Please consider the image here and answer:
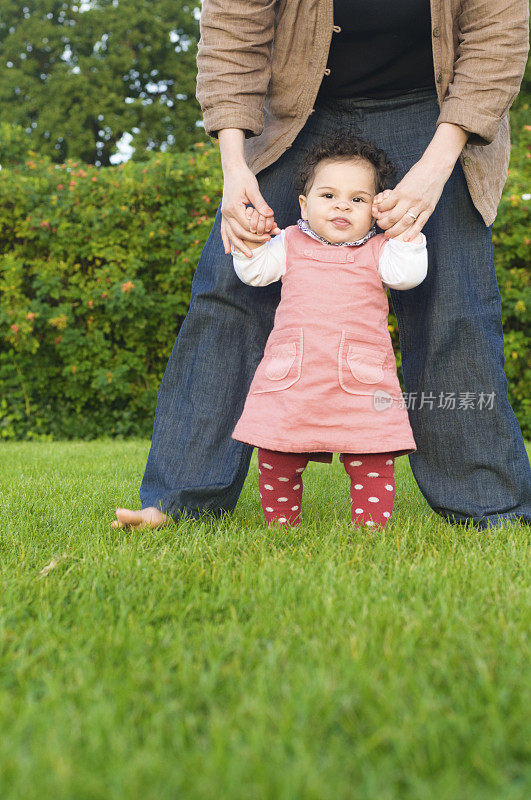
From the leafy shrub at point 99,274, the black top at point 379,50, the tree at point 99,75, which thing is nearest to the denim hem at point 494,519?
the black top at point 379,50

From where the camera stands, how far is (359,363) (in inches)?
85.5

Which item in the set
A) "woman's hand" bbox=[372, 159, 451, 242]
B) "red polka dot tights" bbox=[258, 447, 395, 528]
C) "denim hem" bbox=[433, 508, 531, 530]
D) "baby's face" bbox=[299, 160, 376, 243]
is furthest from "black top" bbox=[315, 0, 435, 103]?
"denim hem" bbox=[433, 508, 531, 530]

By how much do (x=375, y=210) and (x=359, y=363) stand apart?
460mm

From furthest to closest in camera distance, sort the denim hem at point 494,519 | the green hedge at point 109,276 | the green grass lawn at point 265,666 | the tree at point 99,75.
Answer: the tree at point 99,75
the green hedge at point 109,276
the denim hem at point 494,519
the green grass lawn at point 265,666

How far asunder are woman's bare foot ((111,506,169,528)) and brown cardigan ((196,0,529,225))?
3.81 ft

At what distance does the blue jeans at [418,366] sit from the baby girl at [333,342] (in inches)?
4.4

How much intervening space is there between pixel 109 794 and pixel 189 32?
23.0m

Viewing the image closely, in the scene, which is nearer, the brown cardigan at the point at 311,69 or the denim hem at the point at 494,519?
the brown cardigan at the point at 311,69

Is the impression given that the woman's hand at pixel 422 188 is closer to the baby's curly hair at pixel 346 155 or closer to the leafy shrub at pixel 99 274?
the baby's curly hair at pixel 346 155

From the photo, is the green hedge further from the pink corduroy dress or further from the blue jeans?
the pink corduroy dress

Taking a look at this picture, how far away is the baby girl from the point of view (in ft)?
7.05

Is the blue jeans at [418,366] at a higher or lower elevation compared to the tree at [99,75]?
lower

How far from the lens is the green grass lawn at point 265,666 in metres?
0.88

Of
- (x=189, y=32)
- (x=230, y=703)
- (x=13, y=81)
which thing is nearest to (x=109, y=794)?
(x=230, y=703)
